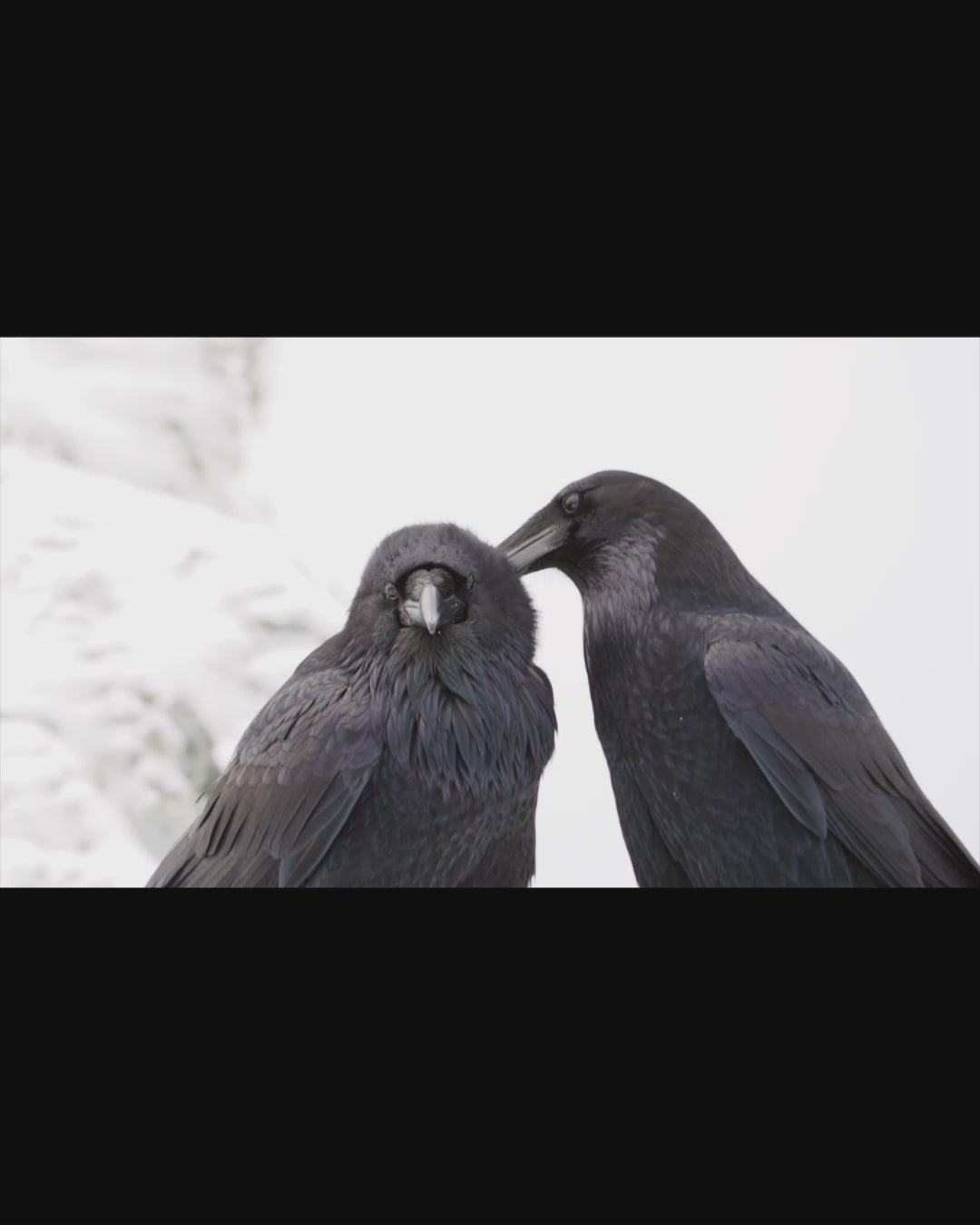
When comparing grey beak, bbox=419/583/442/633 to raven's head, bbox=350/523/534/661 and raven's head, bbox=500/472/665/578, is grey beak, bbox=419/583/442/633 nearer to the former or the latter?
raven's head, bbox=350/523/534/661

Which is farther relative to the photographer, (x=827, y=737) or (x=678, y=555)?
(x=678, y=555)

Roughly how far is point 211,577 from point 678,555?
120cm

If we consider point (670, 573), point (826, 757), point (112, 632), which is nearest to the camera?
point (826, 757)

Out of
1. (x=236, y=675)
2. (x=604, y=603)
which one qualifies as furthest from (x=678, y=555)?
(x=236, y=675)

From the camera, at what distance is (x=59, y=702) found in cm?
350

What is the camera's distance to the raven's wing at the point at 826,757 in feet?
9.19

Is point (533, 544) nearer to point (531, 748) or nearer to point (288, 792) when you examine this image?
point (531, 748)

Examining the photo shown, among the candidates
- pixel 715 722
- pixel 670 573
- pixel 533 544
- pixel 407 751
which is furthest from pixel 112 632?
pixel 715 722

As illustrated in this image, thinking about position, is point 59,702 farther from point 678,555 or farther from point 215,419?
point 678,555

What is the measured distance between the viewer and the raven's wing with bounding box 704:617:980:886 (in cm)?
280

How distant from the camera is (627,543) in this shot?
3.08m

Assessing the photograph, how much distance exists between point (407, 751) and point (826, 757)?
29.2 inches

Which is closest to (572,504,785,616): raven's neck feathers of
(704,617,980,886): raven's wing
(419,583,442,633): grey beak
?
(704,617,980,886): raven's wing
